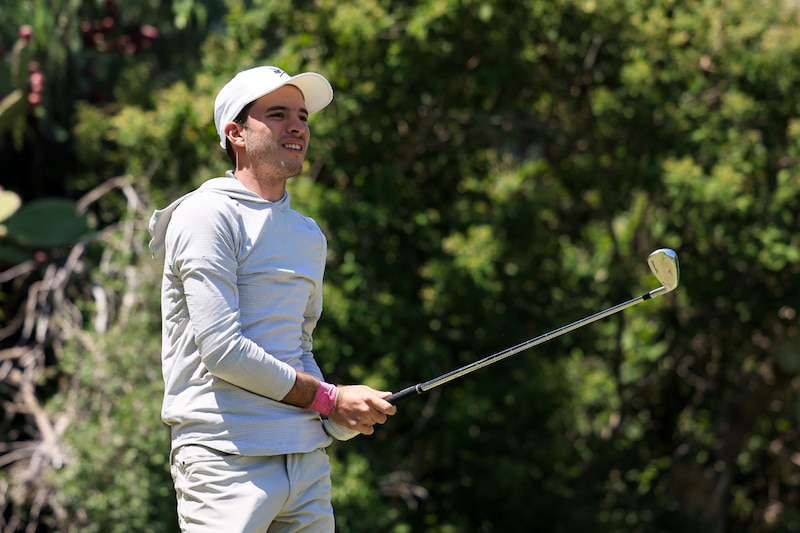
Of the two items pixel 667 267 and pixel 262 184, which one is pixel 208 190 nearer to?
pixel 262 184

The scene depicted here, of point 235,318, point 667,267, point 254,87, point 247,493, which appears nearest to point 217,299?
point 235,318

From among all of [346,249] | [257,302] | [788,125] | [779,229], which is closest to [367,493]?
[346,249]

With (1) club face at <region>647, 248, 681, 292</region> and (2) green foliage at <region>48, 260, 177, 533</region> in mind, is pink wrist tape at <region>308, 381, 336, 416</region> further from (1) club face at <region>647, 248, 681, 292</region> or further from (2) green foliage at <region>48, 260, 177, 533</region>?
(2) green foliage at <region>48, 260, 177, 533</region>

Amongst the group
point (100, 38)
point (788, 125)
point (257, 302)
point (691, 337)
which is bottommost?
point (691, 337)

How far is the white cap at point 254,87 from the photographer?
285 cm

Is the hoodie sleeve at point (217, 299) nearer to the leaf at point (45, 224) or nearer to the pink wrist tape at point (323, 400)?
the pink wrist tape at point (323, 400)

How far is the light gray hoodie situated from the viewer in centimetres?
265

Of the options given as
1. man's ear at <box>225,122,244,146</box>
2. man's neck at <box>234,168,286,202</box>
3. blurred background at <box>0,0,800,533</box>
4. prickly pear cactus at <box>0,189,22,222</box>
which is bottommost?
blurred background at <box>0,0,800,533</box>

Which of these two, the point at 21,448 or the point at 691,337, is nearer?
the point at 21,448

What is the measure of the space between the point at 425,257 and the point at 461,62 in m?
1.30

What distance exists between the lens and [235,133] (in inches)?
114

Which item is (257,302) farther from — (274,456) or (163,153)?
(163,153)

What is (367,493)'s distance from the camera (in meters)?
7.02

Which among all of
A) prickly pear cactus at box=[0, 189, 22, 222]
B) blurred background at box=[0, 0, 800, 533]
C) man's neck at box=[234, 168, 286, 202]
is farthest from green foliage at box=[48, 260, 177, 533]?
man's neck at box=[234, 168, 286, 202]
